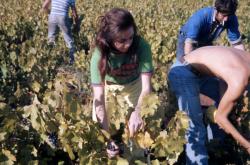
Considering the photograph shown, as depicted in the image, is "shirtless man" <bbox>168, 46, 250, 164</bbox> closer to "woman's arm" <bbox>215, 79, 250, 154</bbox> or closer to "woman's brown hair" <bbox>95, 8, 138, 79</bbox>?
"woman's arm" <bbox>215, 79, 250, 154</bbox>

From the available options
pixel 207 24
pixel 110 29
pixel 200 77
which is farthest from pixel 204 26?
pixel 110 29

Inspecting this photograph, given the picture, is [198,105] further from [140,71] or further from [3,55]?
[3,55]

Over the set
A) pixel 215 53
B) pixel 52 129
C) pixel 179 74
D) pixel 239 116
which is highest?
pixel 215 53

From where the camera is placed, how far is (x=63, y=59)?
705 cm

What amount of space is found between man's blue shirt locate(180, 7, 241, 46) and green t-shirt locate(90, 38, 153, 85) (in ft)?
2.83

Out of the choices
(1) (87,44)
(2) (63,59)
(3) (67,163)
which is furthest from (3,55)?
(1) (87,44)

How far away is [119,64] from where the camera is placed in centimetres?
329

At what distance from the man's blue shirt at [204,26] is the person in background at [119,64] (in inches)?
32.1

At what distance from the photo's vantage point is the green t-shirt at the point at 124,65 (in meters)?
3.13

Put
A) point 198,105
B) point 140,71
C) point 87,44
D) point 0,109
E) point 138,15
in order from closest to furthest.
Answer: point 0,109, point 140,71, point 198,105, point 87,44, point 138,15

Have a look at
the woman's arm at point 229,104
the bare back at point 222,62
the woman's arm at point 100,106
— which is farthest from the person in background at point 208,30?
the woman's arm at point 100,106

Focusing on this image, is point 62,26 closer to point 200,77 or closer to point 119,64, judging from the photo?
point 200,77

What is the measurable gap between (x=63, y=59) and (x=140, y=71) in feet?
12.7

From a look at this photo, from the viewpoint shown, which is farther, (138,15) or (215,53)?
(138,15)
